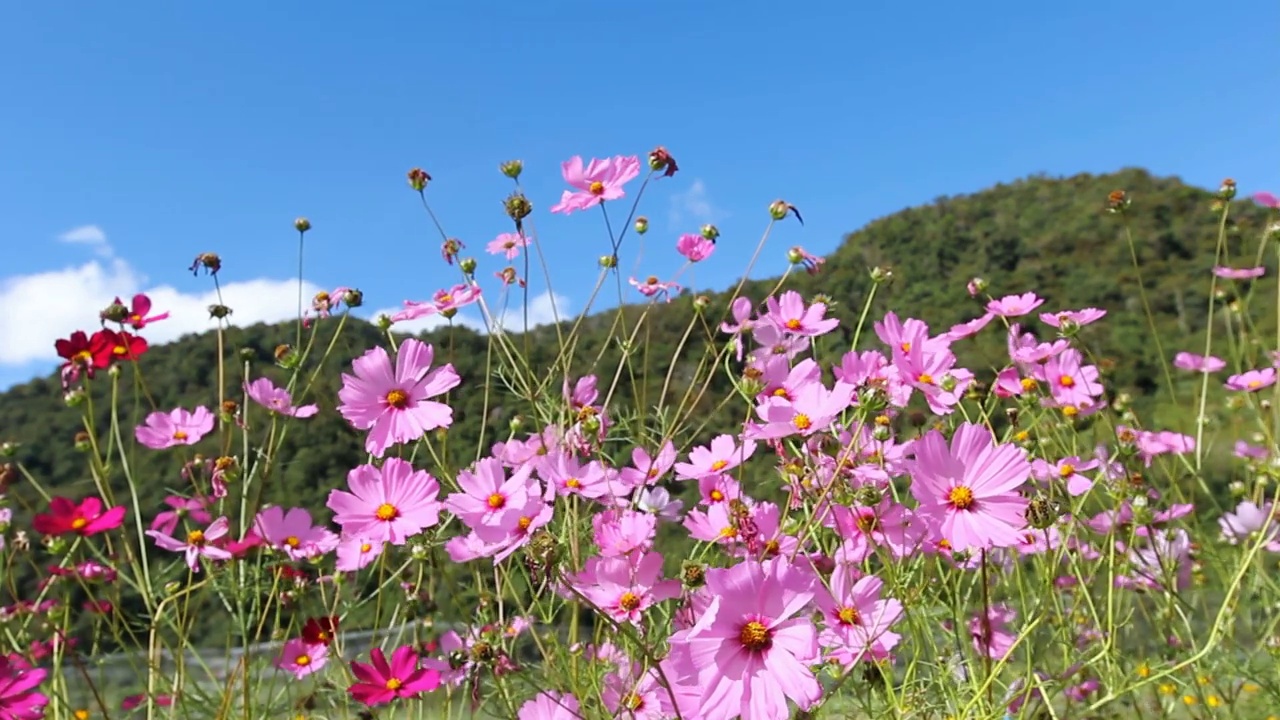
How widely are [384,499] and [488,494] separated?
12 cm

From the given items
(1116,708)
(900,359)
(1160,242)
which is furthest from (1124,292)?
(900,359)

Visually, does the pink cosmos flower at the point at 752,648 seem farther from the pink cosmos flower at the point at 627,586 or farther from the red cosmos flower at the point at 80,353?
the red cosmos flower at the point at 80,353

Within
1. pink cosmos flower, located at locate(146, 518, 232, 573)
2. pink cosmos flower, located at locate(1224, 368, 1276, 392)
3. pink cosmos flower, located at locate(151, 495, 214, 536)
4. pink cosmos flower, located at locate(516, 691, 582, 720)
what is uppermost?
pink cosmos flower, located at locate(1224, 368, 1276, 392)

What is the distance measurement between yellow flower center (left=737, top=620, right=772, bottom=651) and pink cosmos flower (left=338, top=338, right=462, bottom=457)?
401mm

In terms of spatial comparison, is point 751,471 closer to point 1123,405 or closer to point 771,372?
point 1123,405

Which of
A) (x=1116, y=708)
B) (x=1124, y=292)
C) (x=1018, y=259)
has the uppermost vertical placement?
(x=1018, y=259)

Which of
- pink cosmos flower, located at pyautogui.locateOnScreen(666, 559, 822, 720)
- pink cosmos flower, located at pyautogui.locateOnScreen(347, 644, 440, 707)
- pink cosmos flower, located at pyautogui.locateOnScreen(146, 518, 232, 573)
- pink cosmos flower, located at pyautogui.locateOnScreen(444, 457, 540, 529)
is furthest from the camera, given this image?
pink cosmos flower, located at pyautogui.locateOnScreen(146, 518, 232, 573)

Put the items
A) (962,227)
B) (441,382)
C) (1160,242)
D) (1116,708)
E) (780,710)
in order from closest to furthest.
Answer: (780,710) → (441,382) → (1116,708) → (1160,242) → (962,227)

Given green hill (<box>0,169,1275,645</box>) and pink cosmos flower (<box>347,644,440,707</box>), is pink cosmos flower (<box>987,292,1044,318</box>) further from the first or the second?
green hill (<box>0,169,1275,645</box>)

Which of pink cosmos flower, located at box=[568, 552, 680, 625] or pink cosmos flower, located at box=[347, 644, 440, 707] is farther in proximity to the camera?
pink cosmos flower, located at box=[347, 644, 440, 707]

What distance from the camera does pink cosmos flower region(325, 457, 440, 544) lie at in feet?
2.98

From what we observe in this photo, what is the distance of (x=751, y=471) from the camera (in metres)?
1.76

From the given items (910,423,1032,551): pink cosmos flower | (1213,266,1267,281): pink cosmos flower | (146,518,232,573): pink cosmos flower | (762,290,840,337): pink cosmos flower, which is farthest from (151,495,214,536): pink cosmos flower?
(1213,266,1267,281): pink cosmos flower

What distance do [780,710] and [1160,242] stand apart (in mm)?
11196
